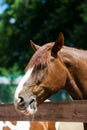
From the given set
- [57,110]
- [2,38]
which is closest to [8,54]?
[2,38]

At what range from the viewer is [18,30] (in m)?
23.9

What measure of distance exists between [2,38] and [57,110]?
21475 mm

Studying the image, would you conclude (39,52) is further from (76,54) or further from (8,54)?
(8,54)

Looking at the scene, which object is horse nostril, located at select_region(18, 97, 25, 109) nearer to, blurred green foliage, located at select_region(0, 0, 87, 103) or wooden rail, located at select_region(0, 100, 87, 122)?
wooden rail, located at select_region(0, 100, 87, 122)

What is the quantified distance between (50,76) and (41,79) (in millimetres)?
70

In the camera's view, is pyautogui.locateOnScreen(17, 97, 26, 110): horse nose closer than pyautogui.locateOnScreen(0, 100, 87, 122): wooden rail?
Yes

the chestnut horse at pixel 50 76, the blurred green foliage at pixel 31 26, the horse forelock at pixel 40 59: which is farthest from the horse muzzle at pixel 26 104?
the blurred green foliage at pixel 31 26

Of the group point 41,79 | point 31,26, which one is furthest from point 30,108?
point 31,26

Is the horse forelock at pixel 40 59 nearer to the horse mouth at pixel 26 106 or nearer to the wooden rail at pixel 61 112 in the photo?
the horse mouth at pixel 26 106

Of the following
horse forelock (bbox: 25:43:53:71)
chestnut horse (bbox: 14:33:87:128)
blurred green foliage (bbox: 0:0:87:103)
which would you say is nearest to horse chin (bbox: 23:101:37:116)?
chestnut horse (bbox: 14:33:87:128)

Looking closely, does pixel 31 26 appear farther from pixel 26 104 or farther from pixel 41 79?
pixel 26 104

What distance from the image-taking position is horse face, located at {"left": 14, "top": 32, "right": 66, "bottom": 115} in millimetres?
3551

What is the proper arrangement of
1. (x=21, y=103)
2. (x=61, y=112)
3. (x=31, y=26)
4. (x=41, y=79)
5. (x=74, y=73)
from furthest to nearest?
(x=31, y=26), (x=61, y=112), (x=74, y=73), (x=41, y=79), (x=21, y=103)

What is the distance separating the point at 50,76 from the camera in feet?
11.8
